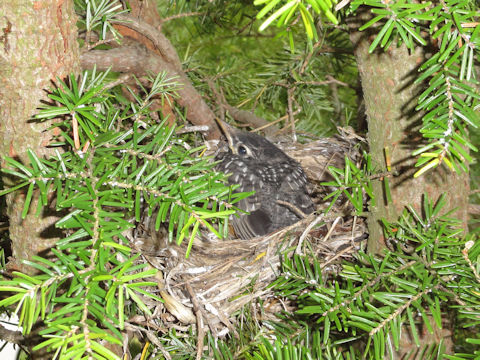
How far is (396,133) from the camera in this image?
828mm

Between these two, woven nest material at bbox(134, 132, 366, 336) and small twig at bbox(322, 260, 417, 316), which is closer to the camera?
small twig at bbox(322, 260, 417, 316)

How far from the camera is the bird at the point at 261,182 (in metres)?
1.57

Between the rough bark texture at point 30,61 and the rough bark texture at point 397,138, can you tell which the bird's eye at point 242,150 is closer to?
the rough bark texture at point 397,138

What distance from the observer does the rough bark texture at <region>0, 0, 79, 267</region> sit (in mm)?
699

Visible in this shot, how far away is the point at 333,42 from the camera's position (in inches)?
64.8

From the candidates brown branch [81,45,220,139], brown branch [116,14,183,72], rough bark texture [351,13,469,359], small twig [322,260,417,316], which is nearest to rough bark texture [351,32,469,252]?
rough bark texture [351,13,469,359]

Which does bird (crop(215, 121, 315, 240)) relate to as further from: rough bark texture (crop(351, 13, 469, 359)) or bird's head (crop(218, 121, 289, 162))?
rough bark texture (crop(351, 13, 469, 359))

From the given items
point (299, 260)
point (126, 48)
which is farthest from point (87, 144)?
point (126, 48)

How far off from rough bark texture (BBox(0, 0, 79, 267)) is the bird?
34.0 inches

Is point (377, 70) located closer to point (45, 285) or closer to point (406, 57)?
point (406, 57)

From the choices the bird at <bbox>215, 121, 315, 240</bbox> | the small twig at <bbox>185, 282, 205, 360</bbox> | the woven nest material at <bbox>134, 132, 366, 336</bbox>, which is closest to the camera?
the small twig at <bbox>185, 282, 205, 360</bbox>

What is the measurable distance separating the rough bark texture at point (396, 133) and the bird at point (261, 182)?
721 millimetres

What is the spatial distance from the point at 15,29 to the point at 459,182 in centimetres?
78

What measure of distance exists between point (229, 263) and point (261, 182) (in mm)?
388
